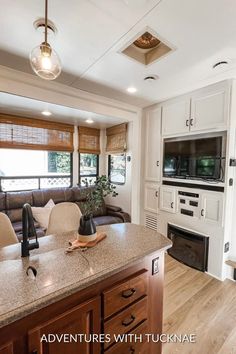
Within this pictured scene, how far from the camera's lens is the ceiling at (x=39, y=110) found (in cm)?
264

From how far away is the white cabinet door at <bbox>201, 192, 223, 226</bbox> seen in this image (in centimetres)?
245

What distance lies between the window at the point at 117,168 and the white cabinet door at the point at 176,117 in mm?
1178

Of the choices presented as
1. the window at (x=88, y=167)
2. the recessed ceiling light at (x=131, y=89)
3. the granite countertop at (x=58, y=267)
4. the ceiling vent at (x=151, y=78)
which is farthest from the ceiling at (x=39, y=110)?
the granite countertop at (x=58, y=267)

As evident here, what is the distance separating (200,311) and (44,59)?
266 centimetres

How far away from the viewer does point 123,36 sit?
1.60 meters

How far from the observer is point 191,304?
6.79ft

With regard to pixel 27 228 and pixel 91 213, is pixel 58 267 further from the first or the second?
pixel 91 213

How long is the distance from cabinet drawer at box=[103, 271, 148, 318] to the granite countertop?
0.41 feet

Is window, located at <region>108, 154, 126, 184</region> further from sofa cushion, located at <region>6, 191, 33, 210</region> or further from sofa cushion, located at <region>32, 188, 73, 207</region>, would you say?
sofa cushion, located at <region>6, 191, 33, 210</region>

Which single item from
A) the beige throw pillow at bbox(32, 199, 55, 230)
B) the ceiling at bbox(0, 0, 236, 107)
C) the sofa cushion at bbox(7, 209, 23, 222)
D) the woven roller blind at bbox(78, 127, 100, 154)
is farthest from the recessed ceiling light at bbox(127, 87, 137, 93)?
the sofa cushion at bbox(7, 209, 23, 222)

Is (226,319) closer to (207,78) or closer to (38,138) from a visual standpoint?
(207,78)

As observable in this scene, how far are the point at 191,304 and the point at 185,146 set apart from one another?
6.74ft

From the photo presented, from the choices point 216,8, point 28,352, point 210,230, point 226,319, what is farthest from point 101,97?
point 226,319

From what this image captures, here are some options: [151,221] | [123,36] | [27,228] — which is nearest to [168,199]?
[151,221]
